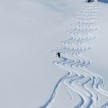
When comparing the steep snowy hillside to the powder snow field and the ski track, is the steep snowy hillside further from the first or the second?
the ski track

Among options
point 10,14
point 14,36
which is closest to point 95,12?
point 10,14

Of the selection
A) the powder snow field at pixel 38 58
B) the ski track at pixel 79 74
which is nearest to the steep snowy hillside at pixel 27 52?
the powder snow field at pixel 38 58

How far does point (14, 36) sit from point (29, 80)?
3.36m

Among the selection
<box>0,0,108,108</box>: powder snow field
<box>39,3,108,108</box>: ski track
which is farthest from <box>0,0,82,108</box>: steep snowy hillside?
<box>39,3,108,108</box>: ski track

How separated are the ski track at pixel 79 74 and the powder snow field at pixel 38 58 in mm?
20

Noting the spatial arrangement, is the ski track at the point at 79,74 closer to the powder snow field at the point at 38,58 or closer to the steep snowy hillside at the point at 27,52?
the powder snow field at the point at 38,58

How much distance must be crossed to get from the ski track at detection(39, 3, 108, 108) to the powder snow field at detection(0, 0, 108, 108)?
0.07ft

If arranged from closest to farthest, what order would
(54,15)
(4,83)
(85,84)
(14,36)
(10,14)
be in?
(4,83) < (85,84) < (14,36) < (10,14) < (54,15)

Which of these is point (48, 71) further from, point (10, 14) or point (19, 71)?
point (10, 14)

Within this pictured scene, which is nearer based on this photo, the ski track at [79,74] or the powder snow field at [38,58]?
the powder snow field at [38,58]

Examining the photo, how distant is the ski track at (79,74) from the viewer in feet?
15.8

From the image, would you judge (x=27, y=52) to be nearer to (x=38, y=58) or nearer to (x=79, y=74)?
(x=38, y=58)

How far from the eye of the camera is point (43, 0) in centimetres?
1742

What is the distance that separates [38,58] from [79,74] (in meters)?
1.02
